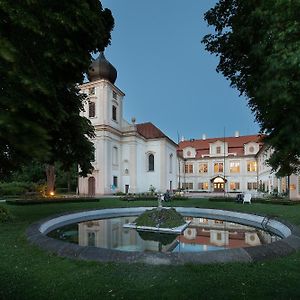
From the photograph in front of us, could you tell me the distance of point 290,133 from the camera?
17.7 ft

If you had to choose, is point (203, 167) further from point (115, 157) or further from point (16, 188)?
point (16, 188)

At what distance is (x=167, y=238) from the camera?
13.0 meters

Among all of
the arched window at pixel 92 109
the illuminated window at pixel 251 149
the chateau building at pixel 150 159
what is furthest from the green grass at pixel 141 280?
the illuminated window at pixel 251 149

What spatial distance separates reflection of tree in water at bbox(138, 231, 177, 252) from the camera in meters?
12.1

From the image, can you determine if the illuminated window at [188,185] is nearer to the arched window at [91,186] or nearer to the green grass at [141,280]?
the arched window at [91,186]

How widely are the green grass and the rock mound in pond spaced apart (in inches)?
297

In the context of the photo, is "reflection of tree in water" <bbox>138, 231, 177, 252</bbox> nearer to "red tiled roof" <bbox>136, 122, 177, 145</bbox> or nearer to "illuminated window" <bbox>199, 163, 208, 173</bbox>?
"red tiled roof" <bbox>136, 122, 177, 145</bbox>

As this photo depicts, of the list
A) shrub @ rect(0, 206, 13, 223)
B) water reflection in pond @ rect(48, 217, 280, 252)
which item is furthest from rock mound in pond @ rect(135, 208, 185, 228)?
shrub @ rect(0, 206, 13, 223)

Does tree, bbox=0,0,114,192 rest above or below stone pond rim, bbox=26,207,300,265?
above

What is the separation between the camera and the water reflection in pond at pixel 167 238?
1144 cm

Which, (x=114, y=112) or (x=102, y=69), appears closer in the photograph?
(x=102, y=69)

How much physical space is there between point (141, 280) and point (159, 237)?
729 cm

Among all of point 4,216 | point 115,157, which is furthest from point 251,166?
point 4,216

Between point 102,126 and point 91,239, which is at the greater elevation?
point 102,126
